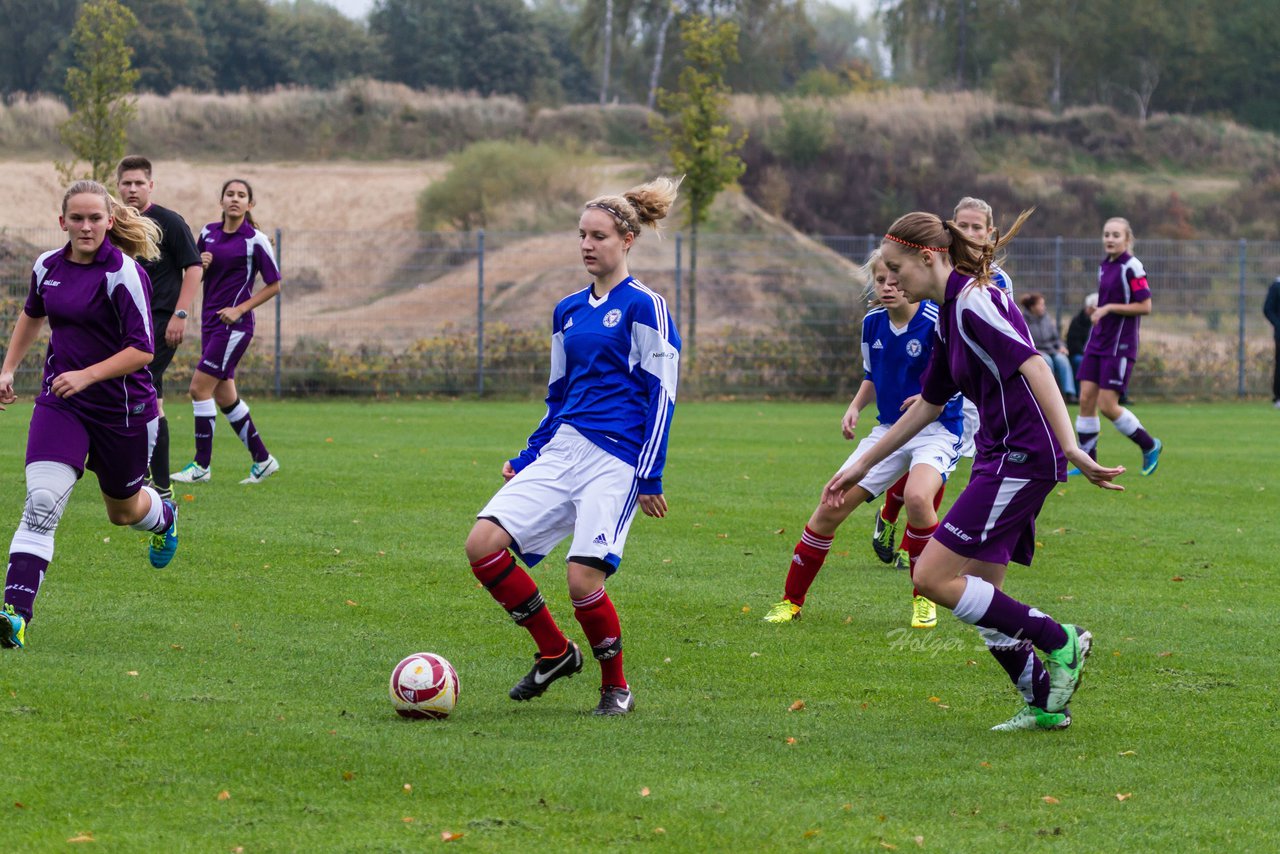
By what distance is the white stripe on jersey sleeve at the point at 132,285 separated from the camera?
6.68 meters

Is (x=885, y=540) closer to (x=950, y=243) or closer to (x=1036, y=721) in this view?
(x=1036, y=721)

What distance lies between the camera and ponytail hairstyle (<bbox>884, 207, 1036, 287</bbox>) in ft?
17.7

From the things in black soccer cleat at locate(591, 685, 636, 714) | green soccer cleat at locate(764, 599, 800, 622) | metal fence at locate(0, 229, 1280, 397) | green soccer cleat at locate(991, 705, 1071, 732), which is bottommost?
metal fence at locate(0, 229, 1280, 397)

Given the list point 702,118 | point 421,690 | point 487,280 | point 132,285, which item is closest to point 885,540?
point 421,690

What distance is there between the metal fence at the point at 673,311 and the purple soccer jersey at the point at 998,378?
1749cm

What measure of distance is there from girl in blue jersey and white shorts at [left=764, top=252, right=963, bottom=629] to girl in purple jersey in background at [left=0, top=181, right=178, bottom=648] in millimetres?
3174

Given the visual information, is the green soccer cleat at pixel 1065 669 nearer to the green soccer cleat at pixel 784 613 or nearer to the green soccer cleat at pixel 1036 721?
the green soccer cleat at pixel 1036 721

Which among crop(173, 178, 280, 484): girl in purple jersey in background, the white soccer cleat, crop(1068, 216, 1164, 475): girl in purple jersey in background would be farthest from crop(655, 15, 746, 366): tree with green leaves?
crop(173, 178, 280, 484): girl in purple jersey in background

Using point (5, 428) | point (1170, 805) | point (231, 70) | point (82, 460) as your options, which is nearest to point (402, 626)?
point (82, 460)

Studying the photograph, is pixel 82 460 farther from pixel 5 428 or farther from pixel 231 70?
pixel 231 70

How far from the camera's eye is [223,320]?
37.7 feet

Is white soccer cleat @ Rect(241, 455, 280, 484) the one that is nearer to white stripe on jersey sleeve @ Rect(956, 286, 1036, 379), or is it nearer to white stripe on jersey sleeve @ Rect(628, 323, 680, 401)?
white stripe on jersey sleeve @ Rect(628, 323, 680, 401)

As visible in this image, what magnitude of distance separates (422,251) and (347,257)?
336 cm

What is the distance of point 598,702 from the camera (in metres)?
5.80
